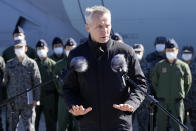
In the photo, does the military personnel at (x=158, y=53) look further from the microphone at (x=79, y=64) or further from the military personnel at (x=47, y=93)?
the microphone at (x=79, y=64)

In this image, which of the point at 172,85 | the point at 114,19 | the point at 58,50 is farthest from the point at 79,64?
the point at 114,19

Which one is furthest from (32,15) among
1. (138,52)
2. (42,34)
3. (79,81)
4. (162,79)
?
(79,81)

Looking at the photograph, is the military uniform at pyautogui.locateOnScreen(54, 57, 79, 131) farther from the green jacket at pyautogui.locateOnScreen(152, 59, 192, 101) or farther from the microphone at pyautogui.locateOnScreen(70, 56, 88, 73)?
the microphone at pyautogui.locateOnScreen(70, 56, 88, 73)

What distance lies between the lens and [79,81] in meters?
2.66

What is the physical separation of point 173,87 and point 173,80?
0.10 m

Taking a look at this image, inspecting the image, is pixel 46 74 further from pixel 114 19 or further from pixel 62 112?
pixel 114 19

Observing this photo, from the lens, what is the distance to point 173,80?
5.55 m

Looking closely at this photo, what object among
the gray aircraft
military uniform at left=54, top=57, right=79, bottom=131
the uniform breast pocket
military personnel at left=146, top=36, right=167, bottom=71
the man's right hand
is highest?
the gray aircraft

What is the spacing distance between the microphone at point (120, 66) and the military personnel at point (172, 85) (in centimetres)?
315

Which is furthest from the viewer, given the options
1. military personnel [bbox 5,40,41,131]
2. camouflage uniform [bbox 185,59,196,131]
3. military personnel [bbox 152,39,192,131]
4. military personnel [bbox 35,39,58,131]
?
military personnel [bbox 35,39,58,131]

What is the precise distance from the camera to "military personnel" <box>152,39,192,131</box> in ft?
18.2

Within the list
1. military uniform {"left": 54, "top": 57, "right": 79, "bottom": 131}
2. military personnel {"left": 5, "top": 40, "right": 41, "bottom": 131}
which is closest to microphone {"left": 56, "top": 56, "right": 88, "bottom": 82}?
military personnel {"left": 5, "top": 40, "right": 41, "bottom": 131}

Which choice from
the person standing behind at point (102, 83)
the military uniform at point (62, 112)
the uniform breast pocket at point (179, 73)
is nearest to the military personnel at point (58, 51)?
the military uniform at point (62, 112)

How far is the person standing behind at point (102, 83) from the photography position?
2570 millimetres
